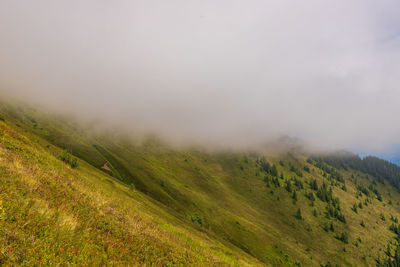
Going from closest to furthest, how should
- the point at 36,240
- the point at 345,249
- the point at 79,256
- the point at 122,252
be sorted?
the point at 36,240, the point at 79,256, the point at 122,252, the point at 345,249

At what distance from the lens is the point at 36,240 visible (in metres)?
6.41

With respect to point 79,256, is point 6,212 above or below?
above

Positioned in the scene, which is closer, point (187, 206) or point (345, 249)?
point (187, 206)

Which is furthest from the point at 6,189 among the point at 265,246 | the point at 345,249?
the point at 345,249

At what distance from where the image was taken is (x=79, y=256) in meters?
7.02

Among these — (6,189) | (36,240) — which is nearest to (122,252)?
(36,240)

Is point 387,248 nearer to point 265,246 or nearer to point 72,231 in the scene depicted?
point 265,246

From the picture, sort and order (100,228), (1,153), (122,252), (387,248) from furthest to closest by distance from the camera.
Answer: (387,248) < (1,153) < (100,228) < (122,252)

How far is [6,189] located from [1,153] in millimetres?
6344

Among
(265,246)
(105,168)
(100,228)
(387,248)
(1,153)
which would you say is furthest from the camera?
(387,248)

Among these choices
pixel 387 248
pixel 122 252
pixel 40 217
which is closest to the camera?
pixel 40 217

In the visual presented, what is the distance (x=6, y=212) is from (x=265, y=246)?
138 m

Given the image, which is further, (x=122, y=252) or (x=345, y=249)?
(x=345, y=249)

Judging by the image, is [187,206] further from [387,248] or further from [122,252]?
[387,248]
